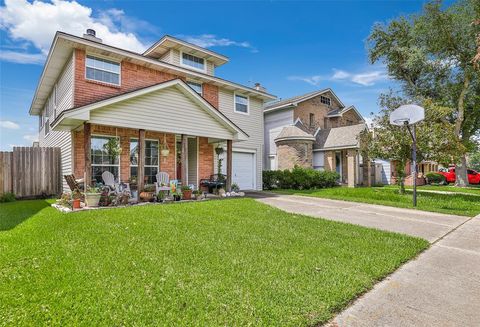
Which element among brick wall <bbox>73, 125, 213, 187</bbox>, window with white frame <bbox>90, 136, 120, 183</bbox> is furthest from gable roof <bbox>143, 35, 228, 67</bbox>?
window with white frame <bbox>90, 136, 120, 183</bbox>

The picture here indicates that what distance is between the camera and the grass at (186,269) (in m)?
2.52

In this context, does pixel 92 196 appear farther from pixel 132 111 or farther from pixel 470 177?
pixel 470 177

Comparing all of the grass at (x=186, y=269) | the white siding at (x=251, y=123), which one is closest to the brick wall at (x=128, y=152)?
the white siding at (x=251, y=123)

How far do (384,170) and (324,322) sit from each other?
960 inches

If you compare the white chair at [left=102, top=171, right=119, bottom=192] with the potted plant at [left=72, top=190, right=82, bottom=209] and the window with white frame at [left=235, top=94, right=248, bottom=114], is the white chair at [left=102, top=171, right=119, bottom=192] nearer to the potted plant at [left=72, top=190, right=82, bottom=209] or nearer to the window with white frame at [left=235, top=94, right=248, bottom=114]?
the potted plant at [left=72, top=190, right=82, bottom=209]

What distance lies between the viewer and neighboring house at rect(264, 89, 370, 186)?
59.9ft

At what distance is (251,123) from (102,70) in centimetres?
827

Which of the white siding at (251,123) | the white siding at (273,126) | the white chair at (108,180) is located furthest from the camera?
the white siding at (273,126)

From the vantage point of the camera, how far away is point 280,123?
20.1 metres

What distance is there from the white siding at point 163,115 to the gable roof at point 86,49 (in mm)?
2625

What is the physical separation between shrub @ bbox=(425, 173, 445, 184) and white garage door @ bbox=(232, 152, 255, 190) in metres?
19.7

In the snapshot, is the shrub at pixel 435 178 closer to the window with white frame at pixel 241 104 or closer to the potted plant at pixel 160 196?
the window with white frame at pixel 241 104

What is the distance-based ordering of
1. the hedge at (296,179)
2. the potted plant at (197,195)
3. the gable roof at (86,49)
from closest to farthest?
the gable roof at (86,49)
the potted plant at (197,195)
the hedge at (296,179)

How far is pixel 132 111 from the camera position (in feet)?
29.9
